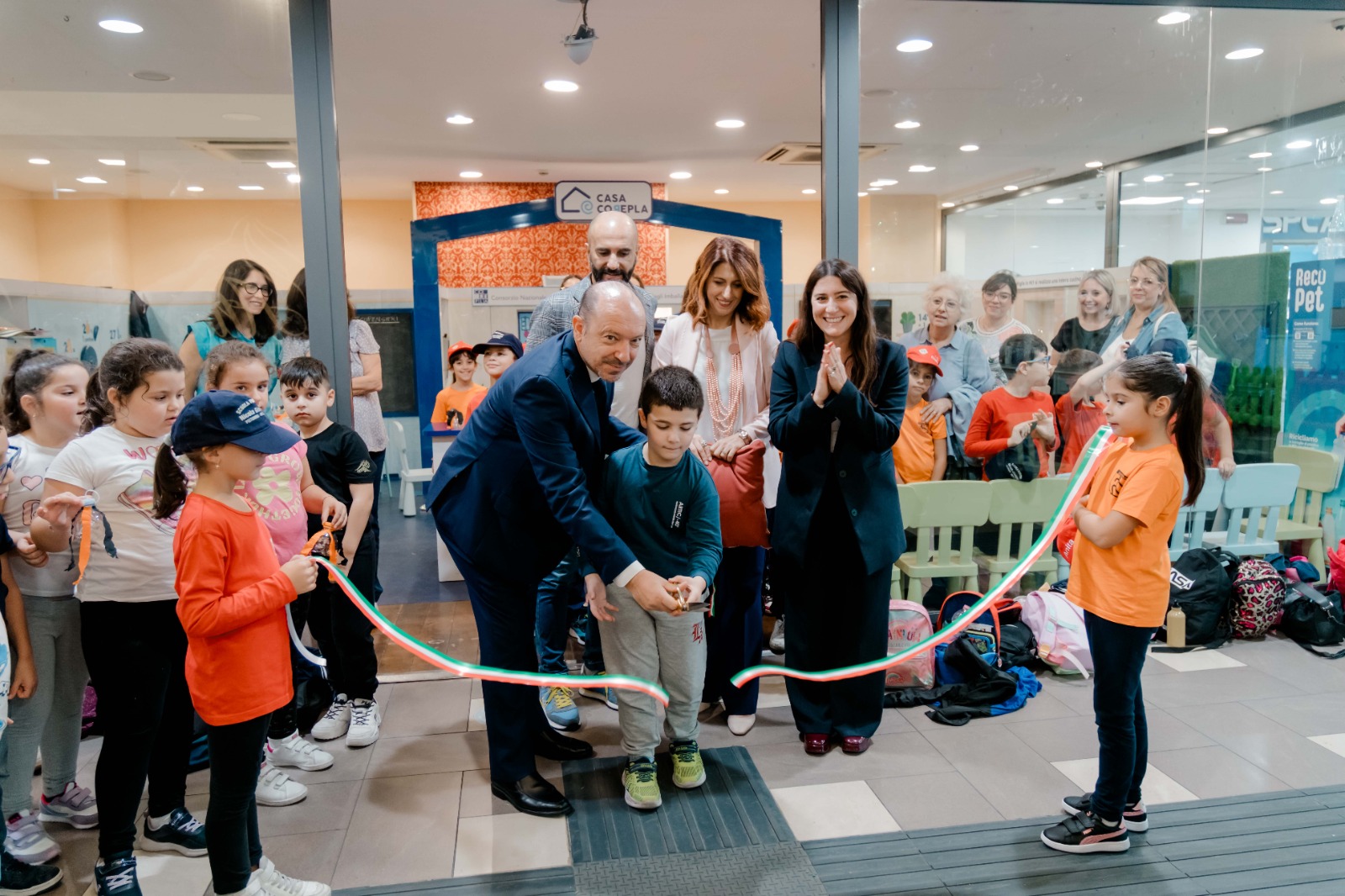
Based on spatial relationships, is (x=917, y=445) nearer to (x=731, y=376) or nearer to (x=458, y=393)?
(x=731, y=376)

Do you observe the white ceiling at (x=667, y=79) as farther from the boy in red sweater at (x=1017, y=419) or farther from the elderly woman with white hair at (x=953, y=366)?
the boy in red sweater at (x=1017, y=419)

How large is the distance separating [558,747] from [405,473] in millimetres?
4578

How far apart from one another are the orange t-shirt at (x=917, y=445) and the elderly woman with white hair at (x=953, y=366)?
39 millimetres

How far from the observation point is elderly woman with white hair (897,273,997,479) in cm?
395

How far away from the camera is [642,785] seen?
2.62m

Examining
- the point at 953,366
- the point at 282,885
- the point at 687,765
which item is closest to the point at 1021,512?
the point at 953,366

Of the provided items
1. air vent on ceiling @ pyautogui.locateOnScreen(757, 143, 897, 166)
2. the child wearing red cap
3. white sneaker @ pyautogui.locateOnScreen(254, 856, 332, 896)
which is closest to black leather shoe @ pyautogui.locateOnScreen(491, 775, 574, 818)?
white sneaker @ pyautogui.locateOnScreen(254, 856, 332, 896)

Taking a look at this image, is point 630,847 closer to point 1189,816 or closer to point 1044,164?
point 1189,816

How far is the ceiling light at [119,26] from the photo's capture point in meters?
3.36

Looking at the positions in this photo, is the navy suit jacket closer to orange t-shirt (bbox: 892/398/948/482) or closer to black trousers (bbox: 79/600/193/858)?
black trousers (bbox: 79/600/193/858)

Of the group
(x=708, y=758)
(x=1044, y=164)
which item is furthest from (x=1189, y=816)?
(x=1044, y=164)

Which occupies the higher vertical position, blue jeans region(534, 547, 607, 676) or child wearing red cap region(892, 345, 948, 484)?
child wearing red cap region(892, 345, 948, 484)

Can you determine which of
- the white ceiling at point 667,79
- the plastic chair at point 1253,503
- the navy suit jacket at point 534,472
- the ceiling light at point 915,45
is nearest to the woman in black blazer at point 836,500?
the navy suit jacket at point 534,472

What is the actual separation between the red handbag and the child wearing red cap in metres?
1.17
